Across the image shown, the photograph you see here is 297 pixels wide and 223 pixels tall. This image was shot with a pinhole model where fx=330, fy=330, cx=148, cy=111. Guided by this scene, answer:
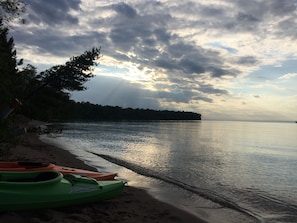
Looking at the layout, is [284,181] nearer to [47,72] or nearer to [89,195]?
[89,195]

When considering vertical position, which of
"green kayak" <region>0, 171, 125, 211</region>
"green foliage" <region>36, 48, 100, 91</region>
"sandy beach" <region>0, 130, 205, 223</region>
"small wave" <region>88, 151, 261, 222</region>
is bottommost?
"small wave" <region>88, 151, 261, 222</region>

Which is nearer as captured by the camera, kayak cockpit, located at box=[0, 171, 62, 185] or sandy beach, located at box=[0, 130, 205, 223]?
sandy beach, located at box=[0, 130, 205, 223]

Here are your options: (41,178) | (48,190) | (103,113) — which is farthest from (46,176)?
(103,113)

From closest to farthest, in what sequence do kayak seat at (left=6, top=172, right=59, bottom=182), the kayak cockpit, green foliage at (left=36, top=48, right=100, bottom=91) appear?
the kayak cockpit
kayak seat at (left=6, top=172, right=59, bottom=182)
green foliage at (left=36, top=48, right=100, bottom=91)

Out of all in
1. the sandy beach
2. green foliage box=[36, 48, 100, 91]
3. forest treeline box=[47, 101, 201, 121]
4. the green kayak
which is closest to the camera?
the sandy beach

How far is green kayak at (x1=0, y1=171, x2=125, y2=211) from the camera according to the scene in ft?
25.6

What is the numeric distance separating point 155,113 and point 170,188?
175994 mm

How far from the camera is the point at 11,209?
7758mm

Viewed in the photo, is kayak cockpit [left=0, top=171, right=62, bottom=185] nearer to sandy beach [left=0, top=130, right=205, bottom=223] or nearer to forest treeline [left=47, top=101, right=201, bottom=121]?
sandy beach [left=0, top=130, right=205, bottom=223]

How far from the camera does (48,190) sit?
847 centimetres

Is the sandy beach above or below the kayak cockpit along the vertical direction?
below

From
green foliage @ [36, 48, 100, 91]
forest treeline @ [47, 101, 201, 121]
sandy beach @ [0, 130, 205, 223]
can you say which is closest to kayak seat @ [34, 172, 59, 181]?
sandy beach @ [0, 130, 205, 223]

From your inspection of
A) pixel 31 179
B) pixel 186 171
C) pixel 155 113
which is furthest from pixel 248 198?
pixel 155 113

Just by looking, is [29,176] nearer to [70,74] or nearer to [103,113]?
[70,74]
